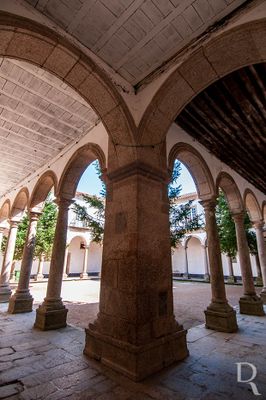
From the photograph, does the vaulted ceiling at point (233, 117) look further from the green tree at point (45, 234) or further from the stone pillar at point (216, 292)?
the green tree at point (45, 234)

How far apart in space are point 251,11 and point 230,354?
4.66 m

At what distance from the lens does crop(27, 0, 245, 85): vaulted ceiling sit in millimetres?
2740

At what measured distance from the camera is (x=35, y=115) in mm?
4914

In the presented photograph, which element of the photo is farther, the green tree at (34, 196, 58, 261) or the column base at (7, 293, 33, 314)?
the green tree at (34, 196, 58, 261)

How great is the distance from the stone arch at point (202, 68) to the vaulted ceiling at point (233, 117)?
74cm

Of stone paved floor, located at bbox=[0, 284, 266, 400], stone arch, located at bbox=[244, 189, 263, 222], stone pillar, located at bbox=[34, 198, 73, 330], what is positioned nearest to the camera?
stone paved floor, located at bbox=[0, 284, 266, 400]

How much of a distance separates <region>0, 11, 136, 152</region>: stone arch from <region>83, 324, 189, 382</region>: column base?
283cm

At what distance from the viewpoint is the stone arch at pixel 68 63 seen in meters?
2.74

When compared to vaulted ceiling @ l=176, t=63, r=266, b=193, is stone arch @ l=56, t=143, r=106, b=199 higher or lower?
lower

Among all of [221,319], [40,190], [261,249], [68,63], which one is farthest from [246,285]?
[68,63]

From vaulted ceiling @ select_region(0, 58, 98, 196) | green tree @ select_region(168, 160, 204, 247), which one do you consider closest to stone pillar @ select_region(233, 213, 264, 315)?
green tree @ select_region(168, 160, 204, 247)

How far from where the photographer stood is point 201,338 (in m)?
4.31

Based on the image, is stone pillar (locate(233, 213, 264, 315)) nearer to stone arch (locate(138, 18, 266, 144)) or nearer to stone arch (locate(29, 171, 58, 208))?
stone arch (locate(138, 18, 266, 144))

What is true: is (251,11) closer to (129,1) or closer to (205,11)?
(205,11)
